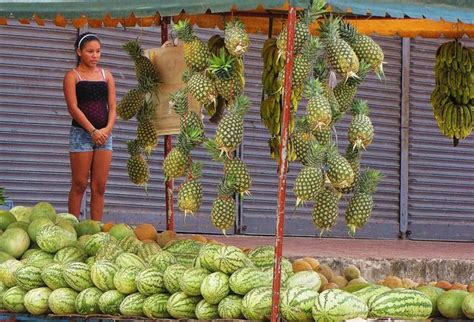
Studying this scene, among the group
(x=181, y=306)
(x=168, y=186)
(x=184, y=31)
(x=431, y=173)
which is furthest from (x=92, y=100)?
(x=431, y=173)

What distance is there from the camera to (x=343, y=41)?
20.7 feet

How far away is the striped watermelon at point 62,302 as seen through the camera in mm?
6207

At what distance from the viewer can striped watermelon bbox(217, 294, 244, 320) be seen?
226 inches

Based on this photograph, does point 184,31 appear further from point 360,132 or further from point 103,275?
point 103,275

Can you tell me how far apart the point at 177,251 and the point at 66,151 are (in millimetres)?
5077

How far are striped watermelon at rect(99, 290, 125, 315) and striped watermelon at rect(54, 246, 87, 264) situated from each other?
57cm

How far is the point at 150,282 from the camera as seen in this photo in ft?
20.0

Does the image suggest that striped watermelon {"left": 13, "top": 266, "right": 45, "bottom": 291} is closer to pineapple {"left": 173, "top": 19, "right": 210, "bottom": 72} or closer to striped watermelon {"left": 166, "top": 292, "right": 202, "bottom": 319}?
striped watermelon {"left": 166, "top": 292, "right": 202, "bottom": 319}

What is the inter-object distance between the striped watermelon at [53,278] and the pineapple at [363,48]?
209 cm

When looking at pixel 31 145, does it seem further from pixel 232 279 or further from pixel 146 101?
pixel 232 279

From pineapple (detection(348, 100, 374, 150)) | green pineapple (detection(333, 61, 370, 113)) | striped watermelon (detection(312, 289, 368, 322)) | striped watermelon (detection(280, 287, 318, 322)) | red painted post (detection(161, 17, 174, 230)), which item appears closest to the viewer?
striped watermelon (detection(312, 289, 368, 322))

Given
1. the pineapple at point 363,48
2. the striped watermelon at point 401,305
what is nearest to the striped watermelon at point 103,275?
the striped watermelon at point 401,305

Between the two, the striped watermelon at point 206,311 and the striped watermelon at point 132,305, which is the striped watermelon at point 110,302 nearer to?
the striped watermelon at point 132,305

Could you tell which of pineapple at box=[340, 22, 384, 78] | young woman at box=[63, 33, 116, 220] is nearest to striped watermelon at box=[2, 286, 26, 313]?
pineapple at box=[340, 22, 384, 78]
